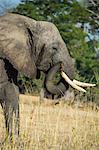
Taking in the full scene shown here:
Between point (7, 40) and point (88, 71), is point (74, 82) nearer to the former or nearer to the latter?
point (7, 40)

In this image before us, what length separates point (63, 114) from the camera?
40.4 ft

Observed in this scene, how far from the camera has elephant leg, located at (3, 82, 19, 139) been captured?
23.3ft

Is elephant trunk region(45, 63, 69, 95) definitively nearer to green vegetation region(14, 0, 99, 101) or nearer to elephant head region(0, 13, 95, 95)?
elephant head region(0, 13, 95, 95)

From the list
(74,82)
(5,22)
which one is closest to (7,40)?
(5,22)

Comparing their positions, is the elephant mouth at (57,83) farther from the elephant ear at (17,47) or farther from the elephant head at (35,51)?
the elephant ear at (17,47)

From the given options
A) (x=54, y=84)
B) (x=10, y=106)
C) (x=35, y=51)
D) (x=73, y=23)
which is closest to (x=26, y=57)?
(x=35, y=51)

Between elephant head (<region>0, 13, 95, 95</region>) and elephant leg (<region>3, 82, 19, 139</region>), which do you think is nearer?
elephant leg (<region>3, 82, 19, 139</region>)

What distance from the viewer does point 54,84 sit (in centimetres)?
729

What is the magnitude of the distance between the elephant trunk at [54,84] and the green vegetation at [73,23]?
1933cm

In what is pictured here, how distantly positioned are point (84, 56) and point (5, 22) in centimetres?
2032

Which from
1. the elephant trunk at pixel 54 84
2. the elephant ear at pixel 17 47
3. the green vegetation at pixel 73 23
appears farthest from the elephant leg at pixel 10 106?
the green vegetation at pixel 73 23

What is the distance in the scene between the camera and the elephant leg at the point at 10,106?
280 inches

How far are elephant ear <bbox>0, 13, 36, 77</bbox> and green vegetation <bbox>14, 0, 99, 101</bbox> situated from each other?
1933 cm

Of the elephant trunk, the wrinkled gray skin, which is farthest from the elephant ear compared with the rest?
the elephant trunk
